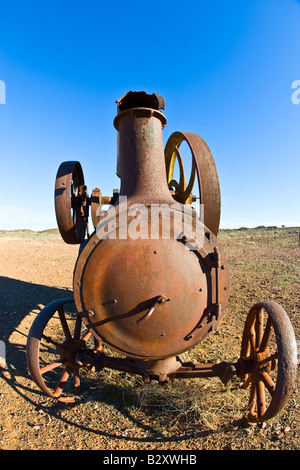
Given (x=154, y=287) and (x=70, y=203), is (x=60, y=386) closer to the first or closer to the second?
(x=154, y=287)

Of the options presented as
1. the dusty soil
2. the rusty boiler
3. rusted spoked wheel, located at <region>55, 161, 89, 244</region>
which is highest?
rusted spoked wheel, located at <region>55, 161, 89, 244</region>

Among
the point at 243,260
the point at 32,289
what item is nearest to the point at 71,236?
the point at 32,289

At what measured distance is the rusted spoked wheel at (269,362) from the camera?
84.8 inches

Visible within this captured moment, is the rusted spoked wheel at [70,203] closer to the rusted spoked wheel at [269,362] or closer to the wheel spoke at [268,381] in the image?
the rusted spoked wheel at [269,362]

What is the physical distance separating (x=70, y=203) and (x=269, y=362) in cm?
253

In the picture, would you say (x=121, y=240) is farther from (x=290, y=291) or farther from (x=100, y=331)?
(x=290, y=291)

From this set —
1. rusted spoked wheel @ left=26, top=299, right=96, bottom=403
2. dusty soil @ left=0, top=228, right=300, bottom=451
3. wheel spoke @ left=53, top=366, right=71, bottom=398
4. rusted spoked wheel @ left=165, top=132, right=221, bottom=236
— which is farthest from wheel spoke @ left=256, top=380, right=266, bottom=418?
wheel spoke @ left=53, top=366, right=71, bottom=398

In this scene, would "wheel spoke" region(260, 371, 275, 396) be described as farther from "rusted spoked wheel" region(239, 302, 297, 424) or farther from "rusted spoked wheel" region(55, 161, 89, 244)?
"rusted spoked wheel" region(55, 161, 89, 244)

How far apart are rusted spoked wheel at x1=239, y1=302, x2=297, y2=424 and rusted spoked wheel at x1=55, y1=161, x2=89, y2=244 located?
7.17 feet

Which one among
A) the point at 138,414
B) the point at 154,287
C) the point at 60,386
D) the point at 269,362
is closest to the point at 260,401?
the point at 269,362

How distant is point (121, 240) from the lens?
235 cm

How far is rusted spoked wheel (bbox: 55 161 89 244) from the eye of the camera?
10.3ft

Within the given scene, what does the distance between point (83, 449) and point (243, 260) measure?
28.1ft

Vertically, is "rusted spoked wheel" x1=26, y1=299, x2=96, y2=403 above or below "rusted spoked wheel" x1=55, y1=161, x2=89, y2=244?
below
